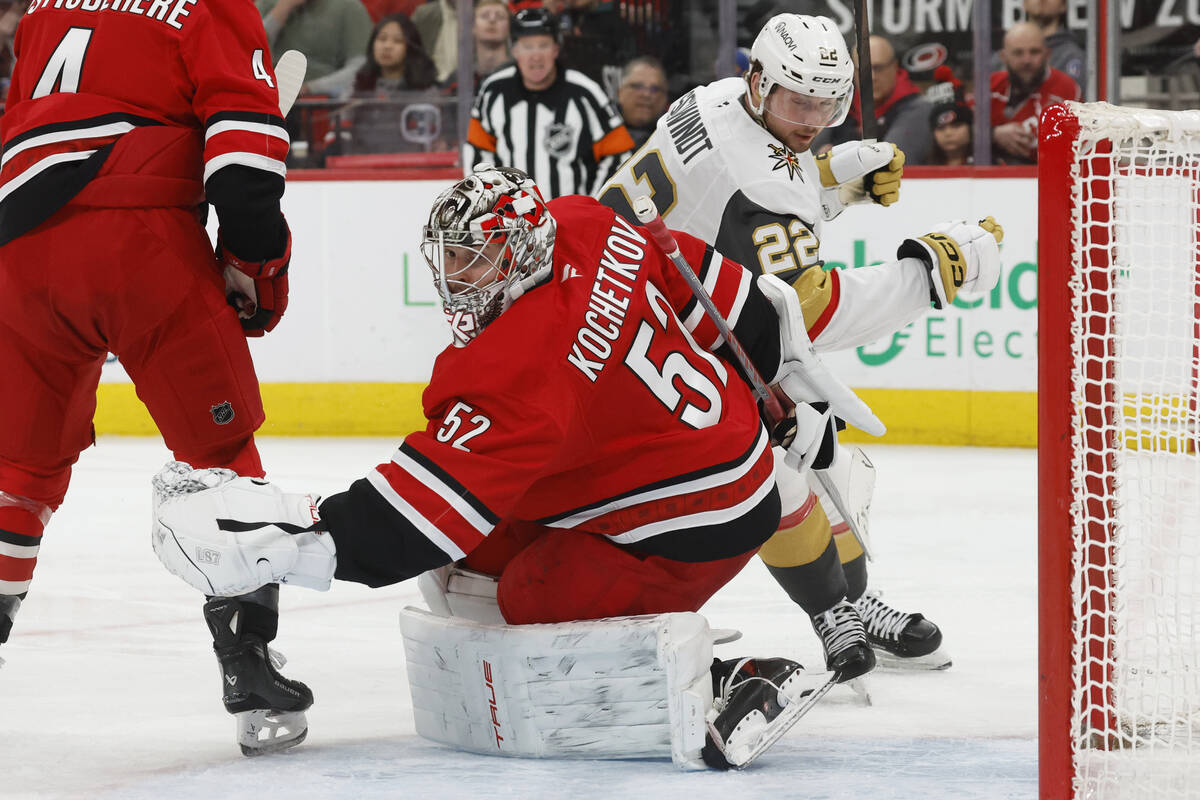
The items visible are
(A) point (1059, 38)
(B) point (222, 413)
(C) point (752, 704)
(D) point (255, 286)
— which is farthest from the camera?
(A) point (1059, 38)

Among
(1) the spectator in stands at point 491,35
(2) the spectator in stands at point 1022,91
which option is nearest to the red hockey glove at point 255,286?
(1) the spectator in stands at point 491,35

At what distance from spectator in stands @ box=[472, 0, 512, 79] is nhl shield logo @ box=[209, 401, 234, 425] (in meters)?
3.73

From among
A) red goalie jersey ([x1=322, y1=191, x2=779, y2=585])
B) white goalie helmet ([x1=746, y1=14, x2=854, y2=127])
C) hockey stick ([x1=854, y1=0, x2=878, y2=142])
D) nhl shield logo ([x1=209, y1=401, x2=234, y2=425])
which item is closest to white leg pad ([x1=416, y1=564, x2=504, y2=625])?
red goalie jersey ([x1=322, y1=191, x2=779, y2=585])

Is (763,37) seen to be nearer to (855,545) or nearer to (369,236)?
(855,545)

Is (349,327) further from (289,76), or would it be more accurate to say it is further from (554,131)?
(289,76)

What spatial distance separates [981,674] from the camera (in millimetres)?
2744

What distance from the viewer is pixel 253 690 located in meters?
2.25

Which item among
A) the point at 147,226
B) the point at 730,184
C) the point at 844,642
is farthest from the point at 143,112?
the point at 844,642

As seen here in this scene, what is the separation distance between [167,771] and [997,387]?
12.5ft

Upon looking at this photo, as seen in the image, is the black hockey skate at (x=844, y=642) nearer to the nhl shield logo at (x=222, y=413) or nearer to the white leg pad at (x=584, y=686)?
the white leg pad at (x=584, y=686)

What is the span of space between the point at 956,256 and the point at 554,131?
320 cm

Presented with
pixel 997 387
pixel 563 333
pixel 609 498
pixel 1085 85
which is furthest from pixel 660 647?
pixel 1085 85

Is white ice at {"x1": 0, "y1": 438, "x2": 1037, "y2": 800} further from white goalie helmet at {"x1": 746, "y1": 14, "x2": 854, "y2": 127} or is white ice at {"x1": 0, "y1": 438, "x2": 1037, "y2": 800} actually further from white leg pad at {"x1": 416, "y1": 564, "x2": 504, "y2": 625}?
white goalie helmet at {"x1": 746, "y1": 14, "x2": 854, "y2": 127}

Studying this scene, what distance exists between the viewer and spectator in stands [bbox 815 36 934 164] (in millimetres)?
5613
